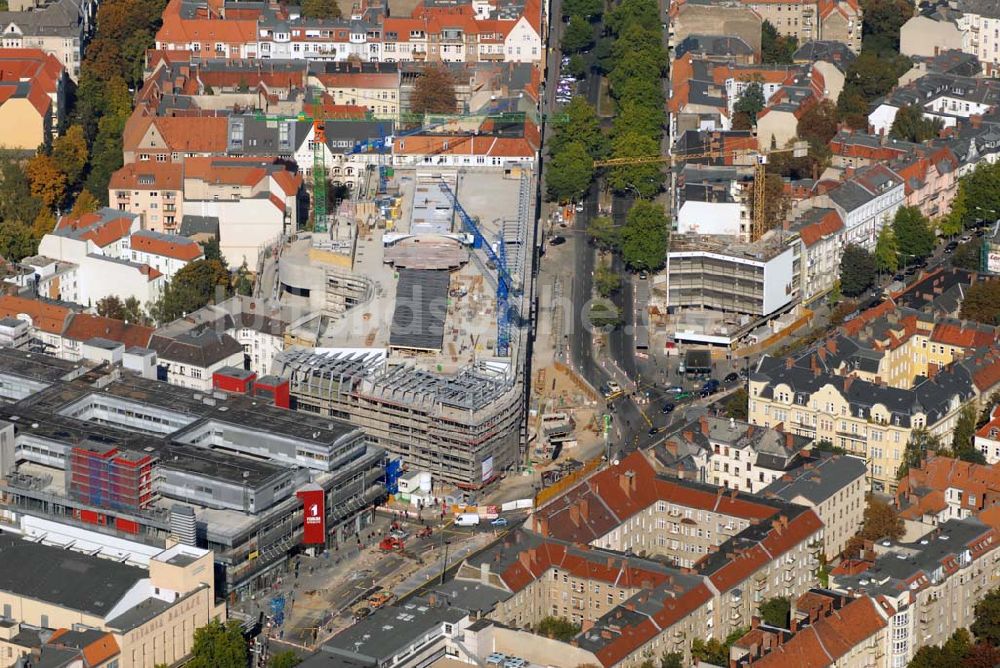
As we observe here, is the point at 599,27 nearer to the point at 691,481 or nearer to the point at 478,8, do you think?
the point at 478,8

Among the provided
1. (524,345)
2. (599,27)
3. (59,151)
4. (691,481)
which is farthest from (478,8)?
(691,481)

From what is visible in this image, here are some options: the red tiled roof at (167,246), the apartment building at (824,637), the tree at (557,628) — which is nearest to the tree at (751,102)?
the red tiled roof at (167,246)

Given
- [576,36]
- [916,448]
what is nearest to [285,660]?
[916,448]

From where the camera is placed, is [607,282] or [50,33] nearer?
[607,282]

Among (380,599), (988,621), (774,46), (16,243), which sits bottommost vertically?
(380,599)

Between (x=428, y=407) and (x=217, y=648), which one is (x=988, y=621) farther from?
(x=217, y=648)

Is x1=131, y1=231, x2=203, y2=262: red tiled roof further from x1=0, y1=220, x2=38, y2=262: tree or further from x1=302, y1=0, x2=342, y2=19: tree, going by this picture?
x1=302, y1=0, x2=342, y2=19: tree
